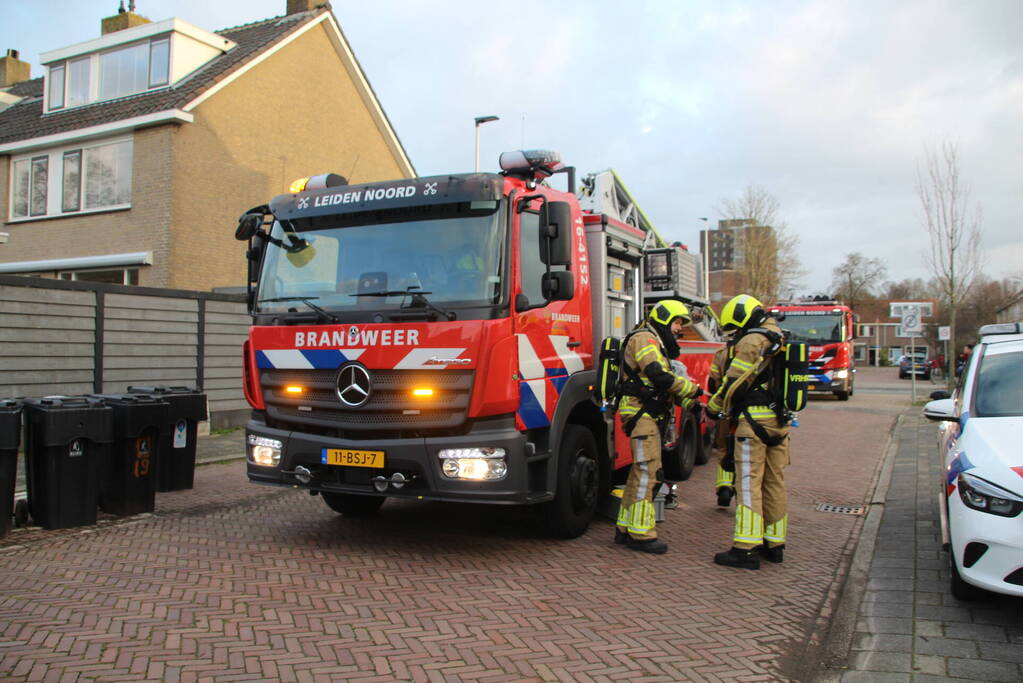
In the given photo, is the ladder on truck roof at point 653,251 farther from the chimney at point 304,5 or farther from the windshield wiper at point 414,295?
the chimney at point 304,5

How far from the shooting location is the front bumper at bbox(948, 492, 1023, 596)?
156 inches

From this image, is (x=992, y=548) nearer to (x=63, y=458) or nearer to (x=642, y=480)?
(x=642, y=480)

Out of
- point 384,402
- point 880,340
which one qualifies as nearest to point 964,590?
point 384,402

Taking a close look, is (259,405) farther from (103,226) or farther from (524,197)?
(103,226)

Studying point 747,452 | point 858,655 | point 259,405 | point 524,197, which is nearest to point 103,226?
point 259,405

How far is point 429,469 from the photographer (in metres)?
5.02

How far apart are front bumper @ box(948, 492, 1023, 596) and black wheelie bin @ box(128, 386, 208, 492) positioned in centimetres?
671

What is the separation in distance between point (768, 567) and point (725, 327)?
1.74 metres

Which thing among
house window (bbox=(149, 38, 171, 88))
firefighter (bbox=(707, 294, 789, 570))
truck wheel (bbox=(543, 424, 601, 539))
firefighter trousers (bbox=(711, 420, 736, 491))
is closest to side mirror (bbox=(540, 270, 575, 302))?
truck wheel (bbox=(543, 424, 601, 539))

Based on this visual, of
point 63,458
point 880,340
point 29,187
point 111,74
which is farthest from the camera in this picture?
point 880,340

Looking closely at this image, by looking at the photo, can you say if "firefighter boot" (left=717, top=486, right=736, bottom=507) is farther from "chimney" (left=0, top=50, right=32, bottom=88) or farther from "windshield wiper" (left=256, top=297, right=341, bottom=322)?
"chimney" (left=0, top=50, right=32, bottom=88)

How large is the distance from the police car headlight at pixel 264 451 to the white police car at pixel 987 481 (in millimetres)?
4312

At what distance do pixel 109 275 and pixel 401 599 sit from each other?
14.6 meters

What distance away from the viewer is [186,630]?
407 cm
